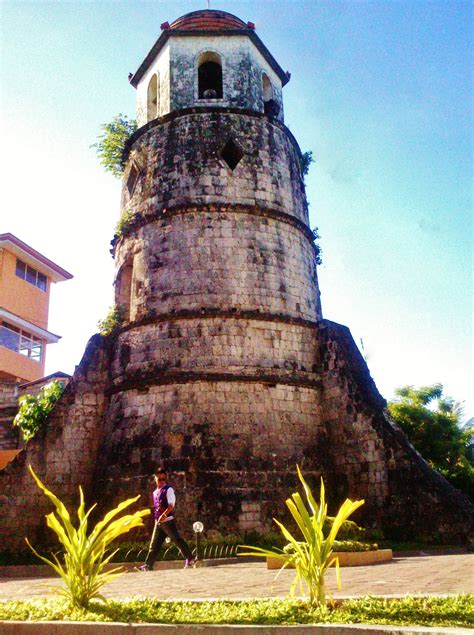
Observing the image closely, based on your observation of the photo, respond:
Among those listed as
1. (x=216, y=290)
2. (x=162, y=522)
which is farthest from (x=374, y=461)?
(x=162, y=522)

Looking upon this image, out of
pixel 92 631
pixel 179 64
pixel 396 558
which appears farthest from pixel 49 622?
pixel 179 64

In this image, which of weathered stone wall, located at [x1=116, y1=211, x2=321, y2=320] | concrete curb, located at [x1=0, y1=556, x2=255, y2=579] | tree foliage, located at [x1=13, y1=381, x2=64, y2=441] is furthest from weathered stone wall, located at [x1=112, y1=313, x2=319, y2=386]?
concrete curb, located at [x1=0, y1=556, x2=255, y2=579]

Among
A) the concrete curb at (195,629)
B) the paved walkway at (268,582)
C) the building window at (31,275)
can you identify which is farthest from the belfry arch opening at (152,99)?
the concrete curb at (195,629)

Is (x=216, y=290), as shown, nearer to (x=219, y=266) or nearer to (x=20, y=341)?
(x=219, y=266)

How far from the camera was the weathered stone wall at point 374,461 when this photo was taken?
11.2 m

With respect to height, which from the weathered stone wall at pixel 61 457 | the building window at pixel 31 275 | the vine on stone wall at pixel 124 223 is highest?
the building window at pixel 31 275

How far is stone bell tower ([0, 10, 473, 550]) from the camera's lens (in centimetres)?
1176

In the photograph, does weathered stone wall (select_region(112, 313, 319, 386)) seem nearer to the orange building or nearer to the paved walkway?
the paved walkway

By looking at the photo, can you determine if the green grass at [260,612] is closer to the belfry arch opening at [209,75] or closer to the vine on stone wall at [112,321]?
the vine on stone wall at [112,321]

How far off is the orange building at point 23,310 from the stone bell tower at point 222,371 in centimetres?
1022

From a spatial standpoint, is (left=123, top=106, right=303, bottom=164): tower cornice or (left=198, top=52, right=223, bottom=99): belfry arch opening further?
(left=198, top=52, right=223, bottom=99): belfry arch opening

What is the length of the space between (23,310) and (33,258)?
2.46m

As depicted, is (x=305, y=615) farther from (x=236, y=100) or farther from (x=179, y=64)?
(x=179, y=64)

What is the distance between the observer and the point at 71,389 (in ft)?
45.1
